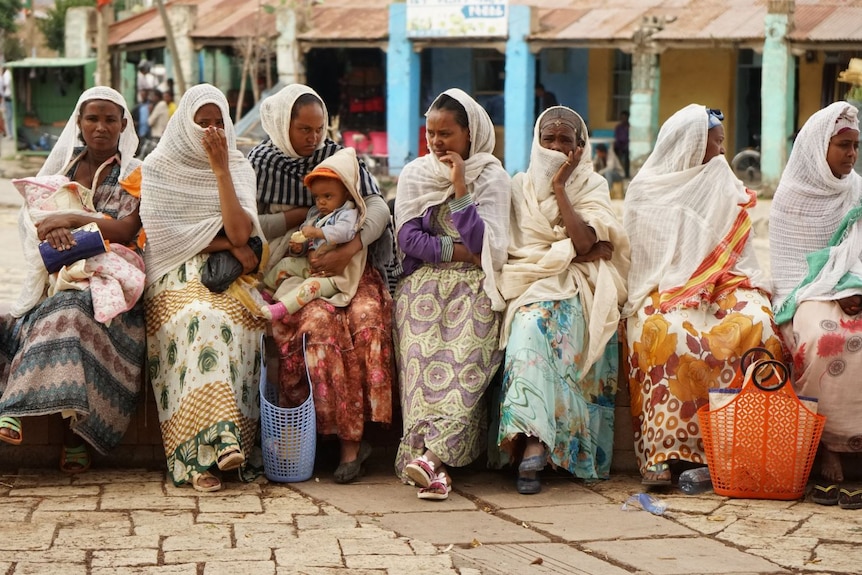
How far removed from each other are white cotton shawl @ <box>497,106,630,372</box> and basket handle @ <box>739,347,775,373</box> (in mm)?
530

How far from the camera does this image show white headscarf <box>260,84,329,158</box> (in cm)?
545

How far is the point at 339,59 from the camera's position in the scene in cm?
2573

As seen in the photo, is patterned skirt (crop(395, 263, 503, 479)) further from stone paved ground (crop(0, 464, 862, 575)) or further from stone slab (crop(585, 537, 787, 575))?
stone slab (crop(585, 537, 787, 575))

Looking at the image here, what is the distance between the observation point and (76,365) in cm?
484

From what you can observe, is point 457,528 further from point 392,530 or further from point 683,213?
point 683,213

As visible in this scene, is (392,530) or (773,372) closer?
(392,530)

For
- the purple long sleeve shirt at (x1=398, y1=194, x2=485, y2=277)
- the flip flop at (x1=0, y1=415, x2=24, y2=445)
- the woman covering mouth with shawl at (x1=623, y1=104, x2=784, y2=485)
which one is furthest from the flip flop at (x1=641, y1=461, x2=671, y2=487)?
the flip flop at (x1=0, y1=415, x2=24, y2=445)

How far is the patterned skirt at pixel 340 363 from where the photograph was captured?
5125mm

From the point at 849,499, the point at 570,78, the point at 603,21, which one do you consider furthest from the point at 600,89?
the point at 849,499

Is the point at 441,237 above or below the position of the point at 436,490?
above

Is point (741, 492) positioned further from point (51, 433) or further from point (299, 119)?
point (51, 433)

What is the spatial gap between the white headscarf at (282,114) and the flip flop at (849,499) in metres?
2.59

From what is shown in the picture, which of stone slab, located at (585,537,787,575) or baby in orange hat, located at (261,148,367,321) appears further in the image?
baby in orange hat, located at (261,148,367,321)

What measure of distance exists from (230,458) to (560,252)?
156 centimetres
